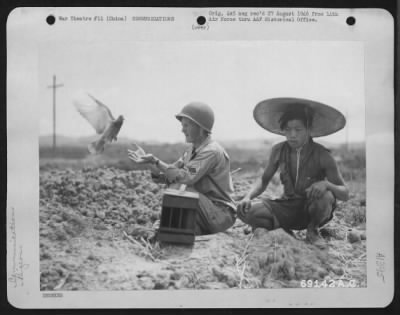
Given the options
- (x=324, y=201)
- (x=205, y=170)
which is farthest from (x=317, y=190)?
(x=205, y=170)

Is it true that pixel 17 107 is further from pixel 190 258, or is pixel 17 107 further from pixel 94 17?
pixel 190 258

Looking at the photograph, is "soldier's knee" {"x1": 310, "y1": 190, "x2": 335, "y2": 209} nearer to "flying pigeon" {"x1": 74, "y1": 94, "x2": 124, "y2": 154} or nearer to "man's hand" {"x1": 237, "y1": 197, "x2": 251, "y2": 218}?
"man's hand" {"x1": 237, "y1": 197, "x2": 251, "y2": 218}

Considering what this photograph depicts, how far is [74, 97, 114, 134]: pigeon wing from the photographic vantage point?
1428mm

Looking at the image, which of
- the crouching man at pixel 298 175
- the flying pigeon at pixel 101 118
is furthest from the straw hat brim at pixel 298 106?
the flying pigeon at pixel 101 118

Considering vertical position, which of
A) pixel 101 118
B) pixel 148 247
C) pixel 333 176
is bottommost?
pixel 148 247

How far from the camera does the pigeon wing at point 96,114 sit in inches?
56.2

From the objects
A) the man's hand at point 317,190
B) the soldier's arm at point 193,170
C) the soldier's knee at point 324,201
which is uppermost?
the soldier's arm at point 193,170

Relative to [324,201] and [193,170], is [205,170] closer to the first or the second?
[193,170]

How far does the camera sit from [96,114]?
4.69 feet

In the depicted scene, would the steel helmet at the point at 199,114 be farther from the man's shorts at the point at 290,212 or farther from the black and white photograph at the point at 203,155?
the man's shorts at the point at 290,212

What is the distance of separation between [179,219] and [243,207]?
19 centimetres

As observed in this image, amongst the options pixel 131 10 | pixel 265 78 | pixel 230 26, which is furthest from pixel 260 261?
pixel 131 10

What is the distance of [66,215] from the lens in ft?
4.67

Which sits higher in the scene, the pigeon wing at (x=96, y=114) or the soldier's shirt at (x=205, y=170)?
the pigeon wing at (x=96, y=114)
